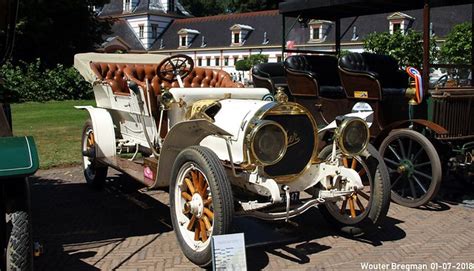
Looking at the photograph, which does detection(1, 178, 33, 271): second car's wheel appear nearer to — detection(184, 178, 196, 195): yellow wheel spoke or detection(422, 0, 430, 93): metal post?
detection(184, 178, 196, 195): yellow wheel spoke

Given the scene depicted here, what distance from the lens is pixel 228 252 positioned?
12.2ft

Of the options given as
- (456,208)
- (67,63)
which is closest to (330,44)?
(456,208)

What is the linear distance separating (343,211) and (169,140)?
1787mm

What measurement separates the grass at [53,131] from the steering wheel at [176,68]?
11.5ft

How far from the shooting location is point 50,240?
4820 millimetres

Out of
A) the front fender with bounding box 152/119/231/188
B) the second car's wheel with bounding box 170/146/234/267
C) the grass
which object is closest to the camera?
the second car's wheel with bounding box 170/146/234/267

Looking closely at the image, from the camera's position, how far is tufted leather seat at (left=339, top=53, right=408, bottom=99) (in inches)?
262

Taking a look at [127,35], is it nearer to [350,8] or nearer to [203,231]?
[350,8]

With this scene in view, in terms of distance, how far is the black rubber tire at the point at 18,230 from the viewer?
10.4 ft

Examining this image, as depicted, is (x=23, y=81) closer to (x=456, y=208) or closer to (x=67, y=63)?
(x=67, y=63)

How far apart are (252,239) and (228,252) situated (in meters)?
1.15

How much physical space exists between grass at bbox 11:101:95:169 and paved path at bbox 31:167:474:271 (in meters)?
2.83

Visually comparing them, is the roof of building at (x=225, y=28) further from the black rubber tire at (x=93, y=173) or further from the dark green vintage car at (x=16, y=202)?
the dark green vintage car at (x=16, y=202)

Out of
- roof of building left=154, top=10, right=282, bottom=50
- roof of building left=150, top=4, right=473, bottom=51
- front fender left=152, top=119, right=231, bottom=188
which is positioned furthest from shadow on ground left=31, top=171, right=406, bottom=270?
roof of building left=154, top=10, right=282, bottom=50
